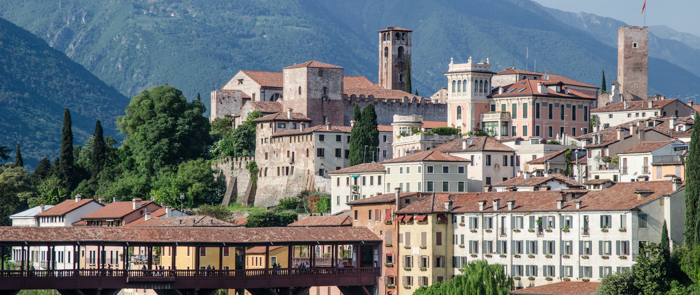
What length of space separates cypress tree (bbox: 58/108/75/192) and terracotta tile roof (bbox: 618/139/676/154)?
62958 mm

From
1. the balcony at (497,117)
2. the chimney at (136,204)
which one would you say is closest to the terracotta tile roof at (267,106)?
the chimney at (136,204)

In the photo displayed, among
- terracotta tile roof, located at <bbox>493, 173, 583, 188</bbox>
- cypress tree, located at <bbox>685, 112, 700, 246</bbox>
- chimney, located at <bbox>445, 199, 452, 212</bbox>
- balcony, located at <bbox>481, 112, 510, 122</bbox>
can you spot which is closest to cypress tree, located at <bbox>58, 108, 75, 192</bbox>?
balcony, located at <bbox>481, 112, 510, 122</bbox>

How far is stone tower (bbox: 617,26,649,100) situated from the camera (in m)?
134

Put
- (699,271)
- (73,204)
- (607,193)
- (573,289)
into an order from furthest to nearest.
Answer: (73,204) < (607,193) < (573,289) < (699,271)

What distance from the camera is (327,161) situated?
102 m

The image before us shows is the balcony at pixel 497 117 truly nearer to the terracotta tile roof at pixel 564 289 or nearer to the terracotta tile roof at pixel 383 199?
the terracotta tile roof at pixel 383 199

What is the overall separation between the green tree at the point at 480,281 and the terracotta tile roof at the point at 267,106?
187 ft

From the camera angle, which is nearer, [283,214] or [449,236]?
[449,236]

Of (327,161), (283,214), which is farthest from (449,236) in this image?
(327,161)

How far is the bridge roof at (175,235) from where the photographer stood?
192ft

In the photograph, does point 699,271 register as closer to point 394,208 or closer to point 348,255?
point 394,208

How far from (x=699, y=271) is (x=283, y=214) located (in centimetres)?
4482

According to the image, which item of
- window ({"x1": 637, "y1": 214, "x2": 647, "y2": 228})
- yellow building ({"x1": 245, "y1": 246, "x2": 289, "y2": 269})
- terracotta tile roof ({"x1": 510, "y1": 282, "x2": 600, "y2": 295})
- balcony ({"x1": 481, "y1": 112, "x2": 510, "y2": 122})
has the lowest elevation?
→ yellow building ({"x1": 245, "y1": 246, "x2": 289, "y2": 269})

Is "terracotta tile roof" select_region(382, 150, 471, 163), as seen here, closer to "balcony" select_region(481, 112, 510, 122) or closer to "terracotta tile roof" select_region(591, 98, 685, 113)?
"balcony" select_region(481, 112, 510, 122)
